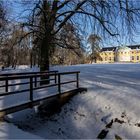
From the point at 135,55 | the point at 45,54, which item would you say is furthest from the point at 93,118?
the point at 135,55

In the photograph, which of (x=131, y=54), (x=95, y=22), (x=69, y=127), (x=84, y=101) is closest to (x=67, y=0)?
(x=95, y=22)

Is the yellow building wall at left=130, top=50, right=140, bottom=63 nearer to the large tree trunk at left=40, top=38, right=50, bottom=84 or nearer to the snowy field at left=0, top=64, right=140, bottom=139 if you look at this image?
the large tree trunk at left=40, top=38, right=50, bottom=84

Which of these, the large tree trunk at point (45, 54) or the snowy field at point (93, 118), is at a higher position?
the large tree trunk at point (45, 54)


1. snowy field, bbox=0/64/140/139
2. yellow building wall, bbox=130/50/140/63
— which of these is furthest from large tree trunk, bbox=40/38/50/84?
yellow building wall, bbox=130/50/140/63

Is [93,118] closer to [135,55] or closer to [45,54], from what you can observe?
[45,54]

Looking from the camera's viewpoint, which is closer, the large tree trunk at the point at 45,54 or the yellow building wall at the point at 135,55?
the large tree trunk at the point at 45,54

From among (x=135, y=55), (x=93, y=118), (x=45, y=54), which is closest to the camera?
(x=93, y=118)

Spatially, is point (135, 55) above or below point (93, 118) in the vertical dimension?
above

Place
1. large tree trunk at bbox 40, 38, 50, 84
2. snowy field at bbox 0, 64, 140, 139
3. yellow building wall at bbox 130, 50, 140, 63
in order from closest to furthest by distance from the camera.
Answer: snowy field at bbox 0, 64, 140, 139 < large tree trunk at bbox 40, 38, 50, 84 < yellow building wall at bbox 130, 50, 140, 63

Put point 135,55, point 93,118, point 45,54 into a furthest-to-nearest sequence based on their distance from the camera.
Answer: point 135,55
point 45,54
point 93,118

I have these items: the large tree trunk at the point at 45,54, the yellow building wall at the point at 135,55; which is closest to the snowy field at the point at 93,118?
the large tree trunk at the point at 45,54

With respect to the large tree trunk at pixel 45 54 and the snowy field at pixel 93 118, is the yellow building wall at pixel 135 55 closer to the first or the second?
→ the large tree trunk at pixel 45 54

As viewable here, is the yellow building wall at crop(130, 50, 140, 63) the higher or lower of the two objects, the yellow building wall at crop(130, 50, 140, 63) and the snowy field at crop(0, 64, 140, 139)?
the higher

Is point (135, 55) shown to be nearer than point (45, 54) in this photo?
No
